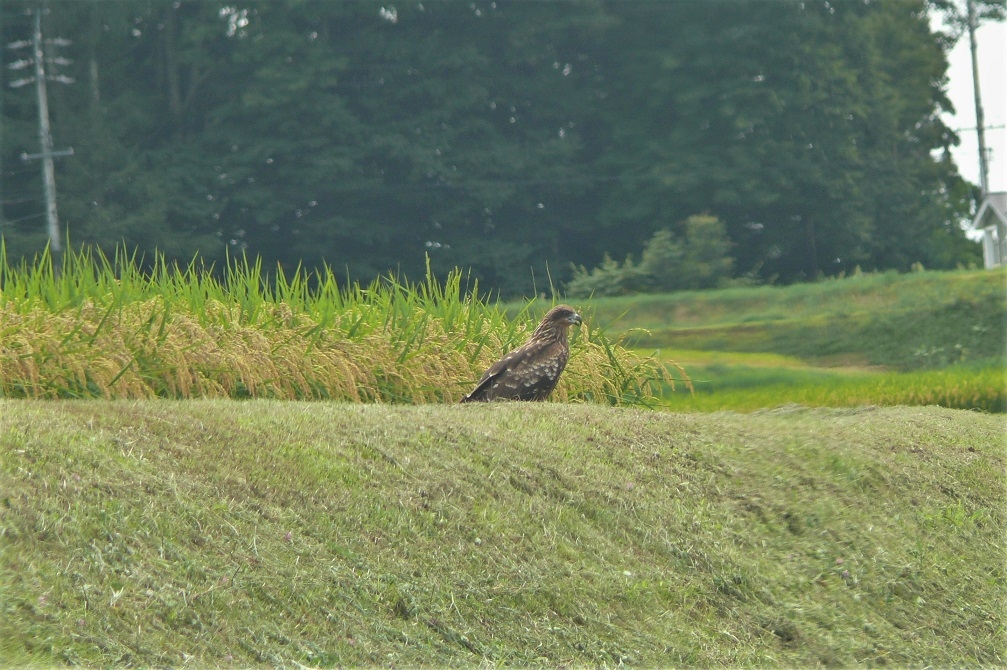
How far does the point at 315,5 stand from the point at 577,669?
28.1 m

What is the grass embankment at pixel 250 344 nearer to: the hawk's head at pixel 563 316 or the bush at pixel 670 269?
the hawk's head at pixel 563 316

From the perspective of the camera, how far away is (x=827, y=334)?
21578 mm

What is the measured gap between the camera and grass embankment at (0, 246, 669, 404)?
24.3 ft

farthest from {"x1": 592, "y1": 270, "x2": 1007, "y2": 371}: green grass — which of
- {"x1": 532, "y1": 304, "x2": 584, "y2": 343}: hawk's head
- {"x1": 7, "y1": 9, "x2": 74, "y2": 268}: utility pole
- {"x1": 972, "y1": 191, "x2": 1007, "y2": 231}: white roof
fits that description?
{"x1": 7, "y1": 9, "x2": 74, "y2": 268}: utility pole

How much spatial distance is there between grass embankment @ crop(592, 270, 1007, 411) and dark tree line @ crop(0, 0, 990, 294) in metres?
6.68

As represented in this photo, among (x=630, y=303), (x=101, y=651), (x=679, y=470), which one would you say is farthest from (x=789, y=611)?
(x=630, y=303)

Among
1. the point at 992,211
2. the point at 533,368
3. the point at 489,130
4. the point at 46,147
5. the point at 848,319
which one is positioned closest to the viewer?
the point at 533,368

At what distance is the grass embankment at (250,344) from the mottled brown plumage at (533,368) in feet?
2.62

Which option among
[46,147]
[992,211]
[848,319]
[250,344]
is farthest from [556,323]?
[992,211]

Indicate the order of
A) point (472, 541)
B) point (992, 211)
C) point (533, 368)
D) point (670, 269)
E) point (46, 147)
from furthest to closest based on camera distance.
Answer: point (992, 211)
point (670, 269)
point (46, 147)
point (533, 368)
point (472, 541)

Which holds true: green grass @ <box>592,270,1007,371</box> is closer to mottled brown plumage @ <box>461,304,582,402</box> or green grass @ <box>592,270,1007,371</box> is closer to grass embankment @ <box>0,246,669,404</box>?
grass embankment @ <box>0,246,669,404</box>

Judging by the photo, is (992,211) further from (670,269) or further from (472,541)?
(472,541)

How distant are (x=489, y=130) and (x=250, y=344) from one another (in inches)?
941

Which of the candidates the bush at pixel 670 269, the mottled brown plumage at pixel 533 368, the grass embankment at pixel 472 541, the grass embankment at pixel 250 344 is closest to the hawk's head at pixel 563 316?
the mottled brown plumage at pixel 533 368
